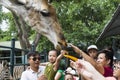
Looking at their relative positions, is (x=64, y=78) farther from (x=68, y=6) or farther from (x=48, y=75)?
(x=68, y=6)

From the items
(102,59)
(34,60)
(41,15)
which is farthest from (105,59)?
(41,15)

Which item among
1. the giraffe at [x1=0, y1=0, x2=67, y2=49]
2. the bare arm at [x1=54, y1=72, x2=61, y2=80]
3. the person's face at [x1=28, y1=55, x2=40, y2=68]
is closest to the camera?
the person's face at [x1=28, y1=55, x2=40, y2=68]

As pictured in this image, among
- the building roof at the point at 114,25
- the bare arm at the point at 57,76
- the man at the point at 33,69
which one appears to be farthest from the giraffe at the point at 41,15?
the man at the point at 33,69

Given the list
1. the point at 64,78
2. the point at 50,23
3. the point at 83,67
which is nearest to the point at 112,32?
the point at 64,78

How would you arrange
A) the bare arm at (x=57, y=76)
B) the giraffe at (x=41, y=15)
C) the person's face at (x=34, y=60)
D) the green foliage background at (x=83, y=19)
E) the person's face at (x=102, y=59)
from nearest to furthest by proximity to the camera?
1. the person's face at (x=102, y=59)
2. the person's face at (x=34, y=60)
3. the bare arm at (x=57, y=76)
4. the giraffe at (x=41, y=15)
5. the green foliage background at (x=83, y=19)

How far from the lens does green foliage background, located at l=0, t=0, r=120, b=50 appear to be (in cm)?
1497

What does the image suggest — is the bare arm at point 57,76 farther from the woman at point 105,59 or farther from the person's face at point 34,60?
the woman at point 105,59

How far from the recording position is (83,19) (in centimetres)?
1579

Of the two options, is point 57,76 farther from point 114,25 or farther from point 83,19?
point 83,19

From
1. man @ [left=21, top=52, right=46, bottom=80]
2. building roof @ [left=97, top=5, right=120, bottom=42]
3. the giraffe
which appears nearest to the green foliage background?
the giraffe

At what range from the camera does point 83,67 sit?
5.34 ft

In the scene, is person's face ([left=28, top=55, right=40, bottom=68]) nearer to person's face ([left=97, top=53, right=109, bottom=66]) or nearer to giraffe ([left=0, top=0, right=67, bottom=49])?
person's face ([left=97, top=53, right=109, bottom=66])

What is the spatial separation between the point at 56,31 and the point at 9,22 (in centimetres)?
1288

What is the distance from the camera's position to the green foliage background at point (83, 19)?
1497 centimetres
